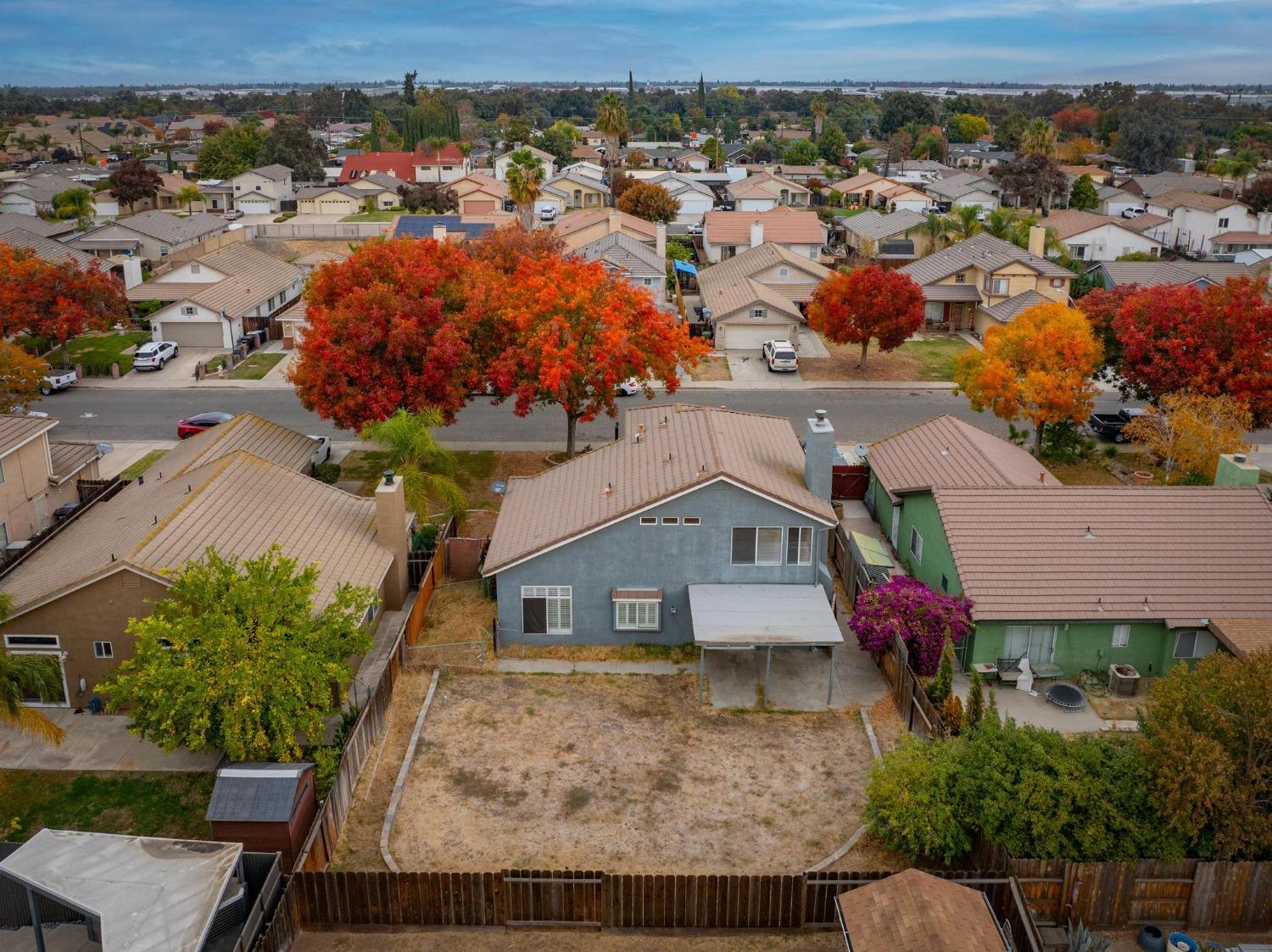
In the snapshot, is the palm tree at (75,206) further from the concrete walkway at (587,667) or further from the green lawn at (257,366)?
the concrete walkway at (587,667)

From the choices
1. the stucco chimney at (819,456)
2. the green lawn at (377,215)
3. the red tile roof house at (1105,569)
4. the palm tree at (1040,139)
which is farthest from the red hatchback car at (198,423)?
the palm tree at (1040,139)

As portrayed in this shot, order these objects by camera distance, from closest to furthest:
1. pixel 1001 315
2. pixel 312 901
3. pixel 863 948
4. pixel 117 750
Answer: pixel 863 948 → pixel 312 901 → pixel 117 750 → pixel 1001 315

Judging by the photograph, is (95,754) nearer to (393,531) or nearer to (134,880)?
(134,880)

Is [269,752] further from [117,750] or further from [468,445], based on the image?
[468,445]

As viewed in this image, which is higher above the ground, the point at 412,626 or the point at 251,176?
the point at 251,176

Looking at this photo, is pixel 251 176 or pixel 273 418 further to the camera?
pixel 251 176

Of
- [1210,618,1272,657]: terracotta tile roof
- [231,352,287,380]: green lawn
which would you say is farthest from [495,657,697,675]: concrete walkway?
[231,352,287,380]: green lawn

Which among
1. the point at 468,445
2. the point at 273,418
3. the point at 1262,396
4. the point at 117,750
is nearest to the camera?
the point at 117,750

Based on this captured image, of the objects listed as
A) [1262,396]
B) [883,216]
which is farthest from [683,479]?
[883,216]
